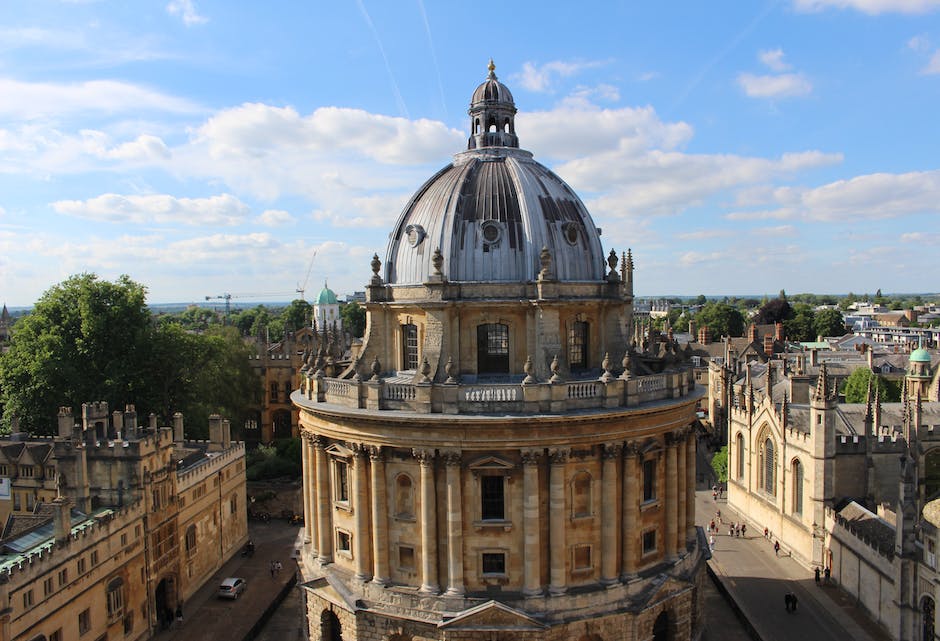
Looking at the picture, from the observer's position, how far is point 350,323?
6201 inches

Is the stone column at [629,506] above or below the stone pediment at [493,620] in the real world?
above

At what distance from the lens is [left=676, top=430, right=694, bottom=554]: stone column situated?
34456 mm

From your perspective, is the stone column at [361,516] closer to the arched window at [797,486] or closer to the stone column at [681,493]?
the stone column at [681,493]

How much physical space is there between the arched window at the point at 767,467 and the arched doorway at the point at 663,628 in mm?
21981

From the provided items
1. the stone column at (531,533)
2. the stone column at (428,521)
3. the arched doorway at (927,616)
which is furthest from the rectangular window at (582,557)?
the arched doorway at (927,616)

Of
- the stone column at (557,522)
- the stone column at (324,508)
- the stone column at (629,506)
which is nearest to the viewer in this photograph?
the stone column at (557,522)

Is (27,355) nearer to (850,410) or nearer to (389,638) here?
(389,638)

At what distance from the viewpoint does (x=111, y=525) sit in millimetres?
34312

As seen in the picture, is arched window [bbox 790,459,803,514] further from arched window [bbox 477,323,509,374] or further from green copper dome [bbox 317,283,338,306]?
green copper dome [bbox 317,283,338,306]

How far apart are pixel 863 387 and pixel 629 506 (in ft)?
183

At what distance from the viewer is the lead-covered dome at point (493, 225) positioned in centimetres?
3331

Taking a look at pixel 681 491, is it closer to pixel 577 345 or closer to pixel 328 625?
pixel 577 345

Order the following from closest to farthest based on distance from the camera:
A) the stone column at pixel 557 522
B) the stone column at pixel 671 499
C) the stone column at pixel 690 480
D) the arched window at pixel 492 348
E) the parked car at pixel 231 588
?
1. the stone column at pixel 557 522
2. the arched window at pixel 492 348
3. the stone column at pixel 671 499
4. the stone column at pixel 690 480
5. the parked car at pixel 231 588

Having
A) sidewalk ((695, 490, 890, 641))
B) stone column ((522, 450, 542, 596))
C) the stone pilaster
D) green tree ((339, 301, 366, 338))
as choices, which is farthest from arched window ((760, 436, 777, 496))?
green tree ((339, 301, 366, 338))
